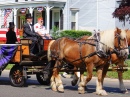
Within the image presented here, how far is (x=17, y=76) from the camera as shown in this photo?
14625mm

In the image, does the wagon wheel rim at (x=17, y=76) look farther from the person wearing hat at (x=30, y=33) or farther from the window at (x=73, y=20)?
the window at (x=73, y=20)

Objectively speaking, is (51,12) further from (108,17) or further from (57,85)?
(57,85)

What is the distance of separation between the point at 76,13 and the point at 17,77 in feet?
92.3

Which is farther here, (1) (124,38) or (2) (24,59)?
(2) (24,59)

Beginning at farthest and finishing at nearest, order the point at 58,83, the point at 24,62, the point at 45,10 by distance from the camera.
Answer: the point at 45,10 < the point at 24,62 < the point at 58,83

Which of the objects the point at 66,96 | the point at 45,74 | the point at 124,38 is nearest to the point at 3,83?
the point at 45,74

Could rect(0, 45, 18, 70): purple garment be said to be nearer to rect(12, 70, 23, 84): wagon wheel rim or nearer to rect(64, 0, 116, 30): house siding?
rect(12, 70, 23, 84): wagon wheel rim

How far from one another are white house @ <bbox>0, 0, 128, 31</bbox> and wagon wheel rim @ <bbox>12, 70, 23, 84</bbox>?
84.9ft

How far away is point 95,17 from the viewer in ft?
136

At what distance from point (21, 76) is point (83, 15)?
28327 mm

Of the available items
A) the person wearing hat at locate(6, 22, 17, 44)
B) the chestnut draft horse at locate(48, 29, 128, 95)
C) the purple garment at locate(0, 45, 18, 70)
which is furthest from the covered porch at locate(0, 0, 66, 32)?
the chestnut draft horse at locate(48, 29, 128, 95)

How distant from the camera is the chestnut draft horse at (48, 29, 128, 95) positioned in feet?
40.4

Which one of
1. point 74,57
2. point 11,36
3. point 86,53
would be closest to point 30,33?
point 11,36

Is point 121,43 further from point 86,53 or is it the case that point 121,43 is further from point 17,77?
point 17,77
